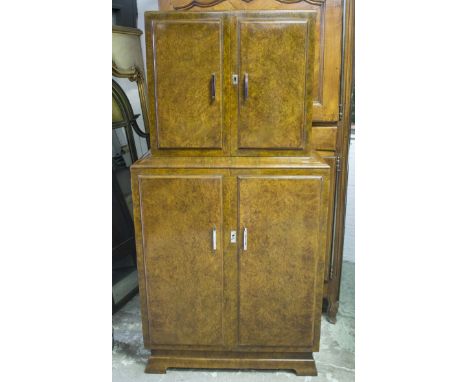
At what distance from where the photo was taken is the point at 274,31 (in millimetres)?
1607

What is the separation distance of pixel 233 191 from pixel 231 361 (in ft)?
2.68

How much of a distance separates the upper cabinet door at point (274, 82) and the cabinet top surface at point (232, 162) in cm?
4

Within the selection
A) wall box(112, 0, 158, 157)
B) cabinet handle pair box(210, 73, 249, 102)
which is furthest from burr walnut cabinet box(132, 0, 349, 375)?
wall box(112, 0, 158, 157)

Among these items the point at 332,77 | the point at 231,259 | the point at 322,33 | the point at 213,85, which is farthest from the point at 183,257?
the point at 322,33

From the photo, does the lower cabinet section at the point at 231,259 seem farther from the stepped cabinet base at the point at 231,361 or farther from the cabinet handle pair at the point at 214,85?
the cabinet handle pair at the point at 214,85

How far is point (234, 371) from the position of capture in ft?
6.28

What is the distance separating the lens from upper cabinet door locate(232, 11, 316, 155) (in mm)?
1604

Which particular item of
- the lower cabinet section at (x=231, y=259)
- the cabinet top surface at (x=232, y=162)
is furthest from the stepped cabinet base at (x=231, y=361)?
the cabinet top surface at (x=232, y=162)

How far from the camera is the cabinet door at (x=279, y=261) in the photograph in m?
1.69

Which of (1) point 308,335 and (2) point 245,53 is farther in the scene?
(1) point 308,335

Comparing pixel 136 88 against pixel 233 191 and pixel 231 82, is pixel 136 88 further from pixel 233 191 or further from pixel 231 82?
pixel 233 191
